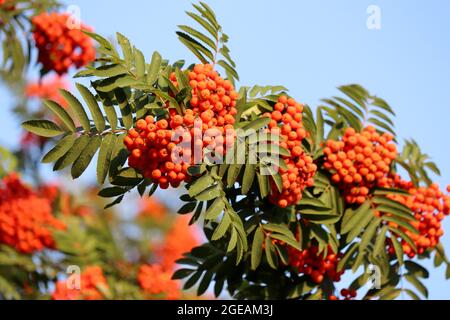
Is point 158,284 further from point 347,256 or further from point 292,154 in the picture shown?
point 292,154

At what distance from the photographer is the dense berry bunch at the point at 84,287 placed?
17.0ft

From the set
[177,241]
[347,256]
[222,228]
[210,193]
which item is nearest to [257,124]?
[210,193]

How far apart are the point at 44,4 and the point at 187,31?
2407 millimetres

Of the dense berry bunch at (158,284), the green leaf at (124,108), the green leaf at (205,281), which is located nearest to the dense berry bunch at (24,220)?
the dense berry bunch at (158,284)

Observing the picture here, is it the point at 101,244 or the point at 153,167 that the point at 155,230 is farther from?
the point at 153,167

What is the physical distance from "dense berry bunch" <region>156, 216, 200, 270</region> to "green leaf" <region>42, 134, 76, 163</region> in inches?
132

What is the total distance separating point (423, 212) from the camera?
4.27 m

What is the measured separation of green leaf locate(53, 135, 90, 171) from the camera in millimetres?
3406

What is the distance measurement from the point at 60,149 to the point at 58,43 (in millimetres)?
2564

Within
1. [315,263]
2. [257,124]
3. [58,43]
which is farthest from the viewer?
[58,43]

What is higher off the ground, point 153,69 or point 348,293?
point 153,69

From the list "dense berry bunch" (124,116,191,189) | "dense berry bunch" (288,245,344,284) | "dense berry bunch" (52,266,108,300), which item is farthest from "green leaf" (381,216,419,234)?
"dense berry bunch" (52,266,108,300)

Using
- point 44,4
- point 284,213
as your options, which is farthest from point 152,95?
point 44,4
